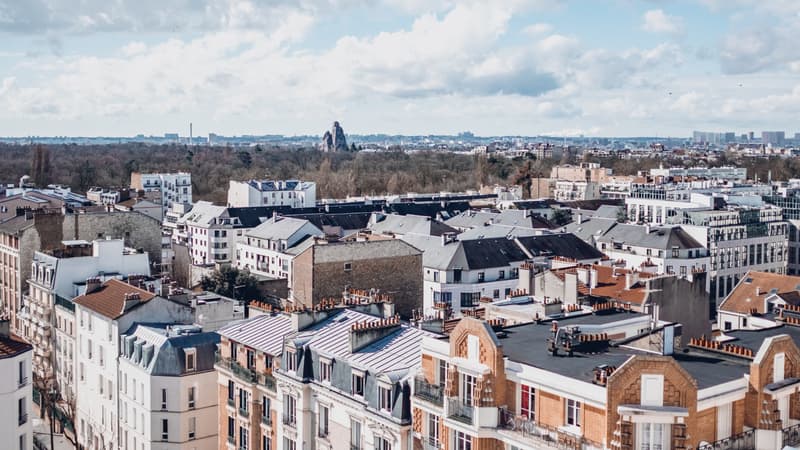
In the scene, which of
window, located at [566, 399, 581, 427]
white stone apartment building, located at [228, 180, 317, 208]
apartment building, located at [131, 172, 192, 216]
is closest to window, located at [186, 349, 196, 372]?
window, located at [566, 399, 581, 427]

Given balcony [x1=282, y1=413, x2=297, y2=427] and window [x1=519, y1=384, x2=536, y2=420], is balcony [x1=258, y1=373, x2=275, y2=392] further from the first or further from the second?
window [x1=519, y1=384, x2=536, y2=420]

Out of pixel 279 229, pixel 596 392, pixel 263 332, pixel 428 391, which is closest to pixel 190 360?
pixel 263 332

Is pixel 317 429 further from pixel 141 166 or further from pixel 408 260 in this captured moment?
pixel 141 166

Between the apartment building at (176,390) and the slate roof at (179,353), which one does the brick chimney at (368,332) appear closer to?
the slate roof at (179,353)

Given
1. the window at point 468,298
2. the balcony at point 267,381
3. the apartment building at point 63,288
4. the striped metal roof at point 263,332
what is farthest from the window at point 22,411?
the window at point 468,298

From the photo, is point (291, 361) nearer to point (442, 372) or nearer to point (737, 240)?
point (442, 372)

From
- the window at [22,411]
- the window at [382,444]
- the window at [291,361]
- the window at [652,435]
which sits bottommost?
the window at [22,411]
